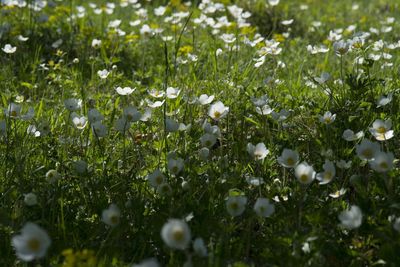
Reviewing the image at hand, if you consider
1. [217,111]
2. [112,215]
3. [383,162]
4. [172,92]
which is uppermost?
[383,162]

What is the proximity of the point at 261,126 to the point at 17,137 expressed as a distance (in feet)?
3.44

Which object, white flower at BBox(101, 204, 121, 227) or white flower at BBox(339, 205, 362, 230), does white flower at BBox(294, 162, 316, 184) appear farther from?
white flower at BBox(101, 204, 121, 227)

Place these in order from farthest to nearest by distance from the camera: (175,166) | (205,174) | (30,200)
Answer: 1. (205,174)
2. (175,166)
3. (30,200)

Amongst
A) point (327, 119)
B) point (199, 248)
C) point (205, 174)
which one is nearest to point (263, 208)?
point (199, 248)

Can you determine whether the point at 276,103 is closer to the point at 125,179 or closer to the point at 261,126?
the point at 261,126

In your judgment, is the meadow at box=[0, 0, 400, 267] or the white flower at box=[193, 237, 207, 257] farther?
the meadow at box=[0, 0, 400, 267]

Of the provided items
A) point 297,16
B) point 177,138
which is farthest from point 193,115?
point 297,16

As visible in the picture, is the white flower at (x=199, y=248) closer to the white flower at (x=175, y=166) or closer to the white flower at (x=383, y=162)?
the white flower at (x=175, y=166)

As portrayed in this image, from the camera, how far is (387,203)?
194 centimetres

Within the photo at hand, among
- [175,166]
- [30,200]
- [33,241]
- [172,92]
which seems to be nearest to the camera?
[33,241]

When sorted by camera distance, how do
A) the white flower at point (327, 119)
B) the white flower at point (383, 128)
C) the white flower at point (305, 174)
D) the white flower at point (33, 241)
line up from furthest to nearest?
1. the white flower at point (327, 119)
2. the white flower at point (383, 128)
3. the white flower at point (305, 174)
4. the white flower at point (33, 241)

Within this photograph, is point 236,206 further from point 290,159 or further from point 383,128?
point 383,128

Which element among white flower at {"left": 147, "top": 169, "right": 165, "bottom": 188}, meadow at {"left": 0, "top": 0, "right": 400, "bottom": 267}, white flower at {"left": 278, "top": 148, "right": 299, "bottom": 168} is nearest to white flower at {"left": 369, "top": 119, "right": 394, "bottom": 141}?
meadow at {"left": 0, "top": 0, "right": 400, "bottom": 267}

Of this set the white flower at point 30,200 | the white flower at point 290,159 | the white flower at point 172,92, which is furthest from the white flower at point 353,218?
the white flower at point 172,92
